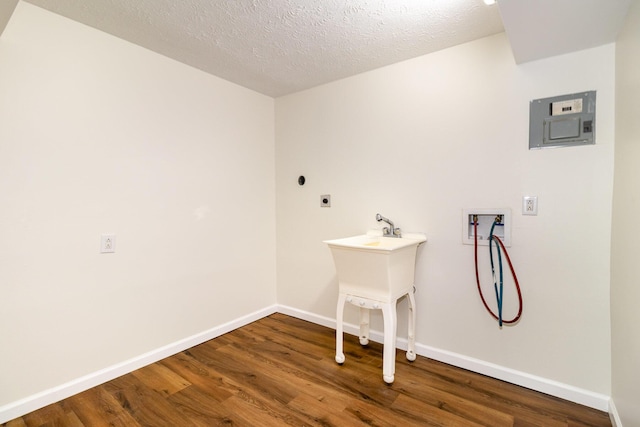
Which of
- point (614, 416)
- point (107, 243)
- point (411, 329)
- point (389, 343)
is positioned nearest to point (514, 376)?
point (614, 416)

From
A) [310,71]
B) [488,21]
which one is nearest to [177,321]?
[310,71]

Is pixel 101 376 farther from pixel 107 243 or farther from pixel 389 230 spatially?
pixel 389 230

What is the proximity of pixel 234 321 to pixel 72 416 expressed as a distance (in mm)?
1344

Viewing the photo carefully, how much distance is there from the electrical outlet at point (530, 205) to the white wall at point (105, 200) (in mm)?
2307

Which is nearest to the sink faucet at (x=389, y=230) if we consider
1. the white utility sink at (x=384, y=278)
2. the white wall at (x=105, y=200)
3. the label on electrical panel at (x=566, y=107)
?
the white utility sink at (x=384, y=278)

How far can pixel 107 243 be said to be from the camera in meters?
2.11

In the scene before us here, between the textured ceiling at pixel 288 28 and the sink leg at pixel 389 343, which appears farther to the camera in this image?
the sink leg at pixel 389 343

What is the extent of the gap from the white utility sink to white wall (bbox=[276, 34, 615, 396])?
0.17 metres

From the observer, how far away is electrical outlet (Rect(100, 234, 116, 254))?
6.85 ft

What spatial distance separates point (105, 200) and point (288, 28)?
1.66 m

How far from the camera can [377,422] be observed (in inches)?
67.1

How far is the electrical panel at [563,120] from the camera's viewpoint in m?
1.79

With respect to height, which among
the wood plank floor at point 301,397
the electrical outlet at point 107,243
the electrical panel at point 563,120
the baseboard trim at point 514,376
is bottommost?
the wood plank floor at point 301,397

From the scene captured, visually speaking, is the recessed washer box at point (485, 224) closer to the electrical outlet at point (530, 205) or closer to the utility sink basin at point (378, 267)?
the electrical outlet at point (530, 205)
